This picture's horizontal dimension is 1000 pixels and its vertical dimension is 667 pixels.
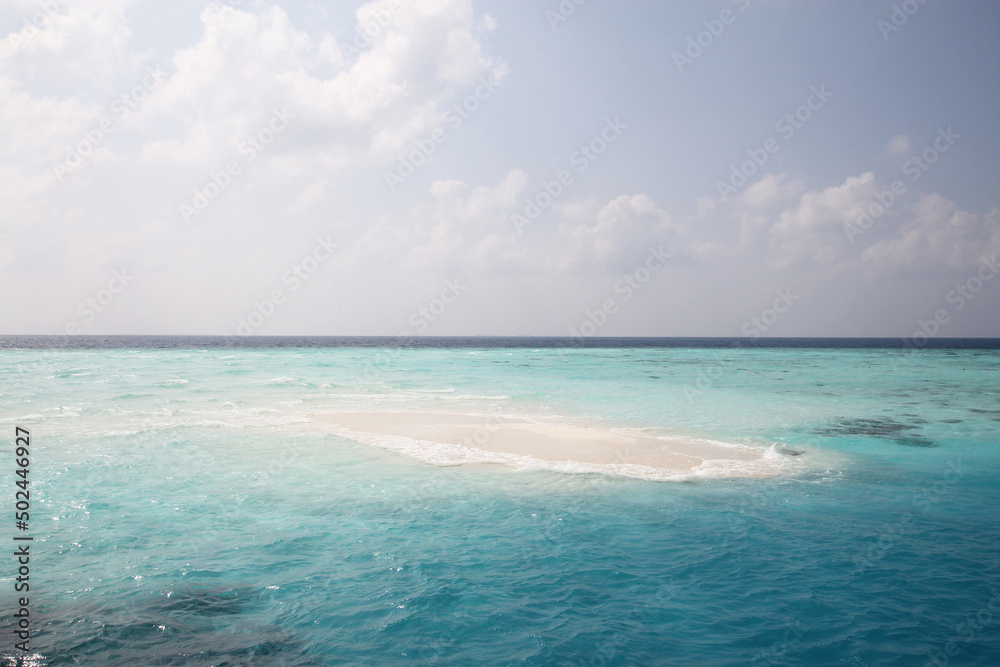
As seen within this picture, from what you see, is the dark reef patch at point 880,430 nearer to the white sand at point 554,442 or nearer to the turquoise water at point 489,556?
the turquoise water at point 489,556

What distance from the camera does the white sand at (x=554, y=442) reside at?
44.4 ft

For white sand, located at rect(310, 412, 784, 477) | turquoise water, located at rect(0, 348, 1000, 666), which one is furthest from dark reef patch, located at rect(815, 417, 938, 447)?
white sand, located at rect(310, 412, 784, 477)

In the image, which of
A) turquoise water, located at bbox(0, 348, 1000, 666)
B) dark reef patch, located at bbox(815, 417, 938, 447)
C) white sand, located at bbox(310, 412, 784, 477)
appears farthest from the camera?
dark reef patch, located at bbox(815, 417, 938, 447)

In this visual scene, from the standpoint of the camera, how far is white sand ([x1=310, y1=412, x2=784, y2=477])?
13.5m

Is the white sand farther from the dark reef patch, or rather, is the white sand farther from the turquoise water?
the dark reef patch

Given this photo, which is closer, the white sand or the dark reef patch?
the white sand

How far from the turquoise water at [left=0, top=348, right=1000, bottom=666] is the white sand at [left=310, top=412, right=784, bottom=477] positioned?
3.78 ft

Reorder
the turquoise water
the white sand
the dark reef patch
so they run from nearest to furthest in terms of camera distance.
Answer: the turquoise water < the white sand < the dark reef patch

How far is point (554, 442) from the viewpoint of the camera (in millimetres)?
15883

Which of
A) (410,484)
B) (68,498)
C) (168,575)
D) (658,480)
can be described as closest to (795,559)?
(658,480)

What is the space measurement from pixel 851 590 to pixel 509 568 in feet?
15.0

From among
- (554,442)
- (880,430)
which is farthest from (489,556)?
(880,430)

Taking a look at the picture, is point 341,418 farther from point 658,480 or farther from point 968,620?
point 968,620

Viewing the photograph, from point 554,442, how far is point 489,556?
8177 mm
